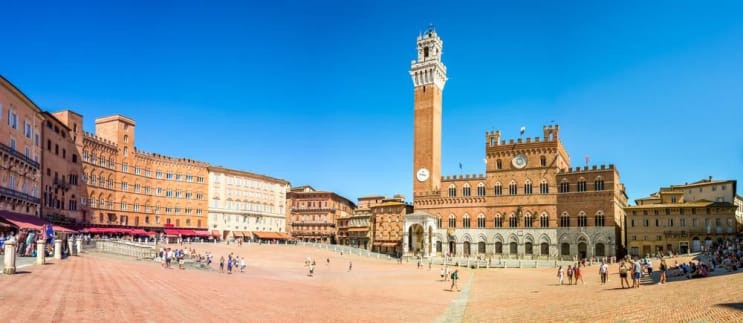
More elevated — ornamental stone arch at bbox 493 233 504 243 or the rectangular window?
the rectangular window

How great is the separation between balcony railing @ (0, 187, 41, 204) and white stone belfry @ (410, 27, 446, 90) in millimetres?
54847

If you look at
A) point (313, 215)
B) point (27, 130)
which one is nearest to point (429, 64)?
point (313, 215)

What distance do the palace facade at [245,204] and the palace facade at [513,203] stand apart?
31.0 m

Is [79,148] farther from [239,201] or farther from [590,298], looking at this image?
[590,298]

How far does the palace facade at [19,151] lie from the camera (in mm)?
45094

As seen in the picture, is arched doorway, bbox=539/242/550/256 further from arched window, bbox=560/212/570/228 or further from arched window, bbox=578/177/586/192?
arched window, bbox=578/177/586/192

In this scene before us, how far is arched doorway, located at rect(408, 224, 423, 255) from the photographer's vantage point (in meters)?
82.5

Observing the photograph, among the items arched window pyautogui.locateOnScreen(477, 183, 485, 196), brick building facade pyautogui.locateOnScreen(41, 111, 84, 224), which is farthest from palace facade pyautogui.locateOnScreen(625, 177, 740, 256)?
brick building facade pyautogui.locateOnScreen(41, 111, 84, 224)

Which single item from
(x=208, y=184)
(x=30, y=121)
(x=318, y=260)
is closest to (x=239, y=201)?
(x=208, y=184)

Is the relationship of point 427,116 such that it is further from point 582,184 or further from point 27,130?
point 27,130

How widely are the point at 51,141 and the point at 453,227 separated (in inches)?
2013

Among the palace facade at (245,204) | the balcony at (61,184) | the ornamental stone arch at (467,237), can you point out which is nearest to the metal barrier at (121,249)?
the balcony at (61,184)

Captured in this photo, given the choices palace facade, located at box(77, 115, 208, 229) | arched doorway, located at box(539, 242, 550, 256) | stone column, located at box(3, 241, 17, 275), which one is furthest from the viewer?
palace facade, located at box(77, 115, 208, 229)

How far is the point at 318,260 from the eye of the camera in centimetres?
6788
